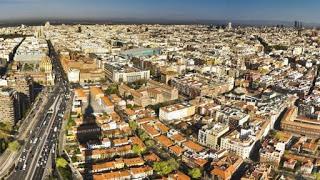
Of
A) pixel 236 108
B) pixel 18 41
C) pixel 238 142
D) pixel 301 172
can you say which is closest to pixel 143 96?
pixel 236 108

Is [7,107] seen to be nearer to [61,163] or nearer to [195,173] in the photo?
[61,163]

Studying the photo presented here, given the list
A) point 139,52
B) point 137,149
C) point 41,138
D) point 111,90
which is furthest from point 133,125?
point 139,52

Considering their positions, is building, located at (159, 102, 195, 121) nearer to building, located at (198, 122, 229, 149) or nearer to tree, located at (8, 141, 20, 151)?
building, located at (198, 122, 229, 149)

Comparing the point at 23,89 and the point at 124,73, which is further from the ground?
the point at 124,73

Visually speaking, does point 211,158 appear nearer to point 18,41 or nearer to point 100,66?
point 100,66

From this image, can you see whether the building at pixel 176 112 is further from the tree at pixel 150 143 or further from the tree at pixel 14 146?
the tree at pixel 14 146

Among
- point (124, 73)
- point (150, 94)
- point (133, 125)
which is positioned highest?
point (124, 73)
